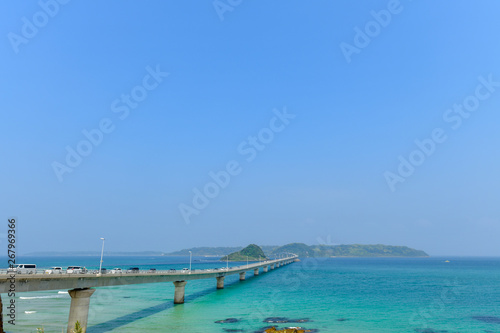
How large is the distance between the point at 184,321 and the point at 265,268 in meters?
151

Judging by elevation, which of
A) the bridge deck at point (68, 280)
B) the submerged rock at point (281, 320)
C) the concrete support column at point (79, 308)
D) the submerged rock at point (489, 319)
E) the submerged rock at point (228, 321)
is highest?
the bridge deck at point (68, 280)

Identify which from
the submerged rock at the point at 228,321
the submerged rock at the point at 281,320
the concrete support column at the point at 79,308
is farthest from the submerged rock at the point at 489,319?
the concrete support column at the point at 79,308

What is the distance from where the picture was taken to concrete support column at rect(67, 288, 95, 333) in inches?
1614

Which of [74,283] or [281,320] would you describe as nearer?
[74,283]

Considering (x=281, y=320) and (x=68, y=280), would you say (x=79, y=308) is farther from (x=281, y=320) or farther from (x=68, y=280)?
(x=281, y=320)

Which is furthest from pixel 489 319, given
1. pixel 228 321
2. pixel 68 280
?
pixel 68 280

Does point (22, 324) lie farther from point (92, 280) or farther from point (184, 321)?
point (184, 321)

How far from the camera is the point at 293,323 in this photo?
4747 centimetres

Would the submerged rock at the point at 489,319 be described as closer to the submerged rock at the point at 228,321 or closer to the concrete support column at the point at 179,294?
the submerged rock at the point at 228,321

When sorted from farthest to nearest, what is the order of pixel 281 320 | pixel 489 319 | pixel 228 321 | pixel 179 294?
pixel 179 294 < pixel 489 319 < pixel 228 321 < pixel 281 320

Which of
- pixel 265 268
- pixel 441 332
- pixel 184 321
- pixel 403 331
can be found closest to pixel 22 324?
pixel 184 321

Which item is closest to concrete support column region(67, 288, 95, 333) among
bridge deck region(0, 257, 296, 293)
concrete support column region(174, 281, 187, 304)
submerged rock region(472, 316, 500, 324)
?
bridge deck region(0, 257, 296, 293)

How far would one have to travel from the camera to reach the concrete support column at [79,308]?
41.0 meters

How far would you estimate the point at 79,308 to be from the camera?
1658 inches
